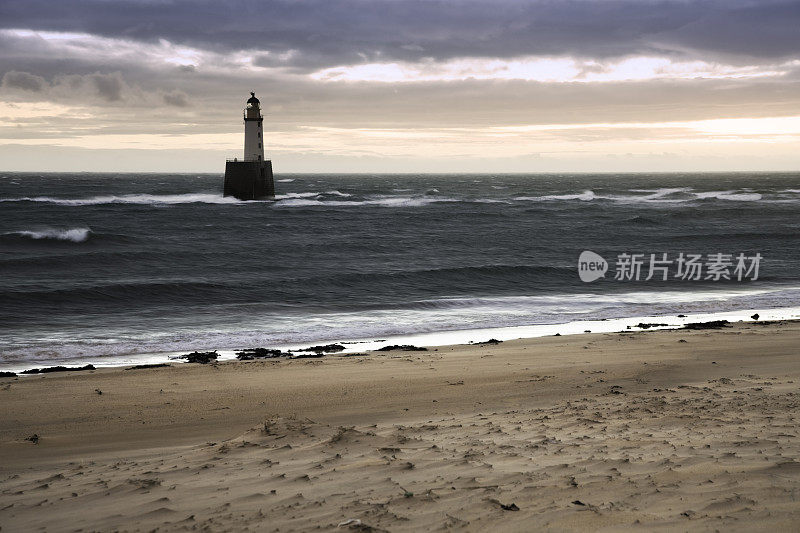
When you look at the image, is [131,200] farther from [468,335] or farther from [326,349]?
[326,349]

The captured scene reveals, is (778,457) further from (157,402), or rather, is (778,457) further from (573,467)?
(157,402)

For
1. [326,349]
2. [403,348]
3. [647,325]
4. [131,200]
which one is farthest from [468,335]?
[131,200]

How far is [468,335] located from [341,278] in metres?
9.32

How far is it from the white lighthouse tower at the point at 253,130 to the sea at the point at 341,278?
10.4 meters

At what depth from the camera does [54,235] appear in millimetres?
34781

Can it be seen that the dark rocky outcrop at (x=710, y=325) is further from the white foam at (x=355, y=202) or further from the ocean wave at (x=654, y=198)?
the ocean wave at (x=654, y=198)

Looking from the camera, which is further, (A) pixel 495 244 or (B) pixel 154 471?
(A) pixel 495 244

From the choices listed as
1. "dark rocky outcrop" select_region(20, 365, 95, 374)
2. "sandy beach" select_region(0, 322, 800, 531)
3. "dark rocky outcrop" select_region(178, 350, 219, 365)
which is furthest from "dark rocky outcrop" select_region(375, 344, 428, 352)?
"dark rocky outcrop" select_region(20, 365, 95, 374)

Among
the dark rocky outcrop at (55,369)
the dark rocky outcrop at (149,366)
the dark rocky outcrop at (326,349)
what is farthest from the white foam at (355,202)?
the dark rocky outcrop at (55,369)

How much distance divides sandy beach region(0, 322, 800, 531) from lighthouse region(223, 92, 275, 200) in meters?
46.9

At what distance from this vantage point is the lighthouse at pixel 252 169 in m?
54.9

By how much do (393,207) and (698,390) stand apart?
54777mm

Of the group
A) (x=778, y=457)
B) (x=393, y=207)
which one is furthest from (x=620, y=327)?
(x=393, y=207)

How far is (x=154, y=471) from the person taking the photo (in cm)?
539
